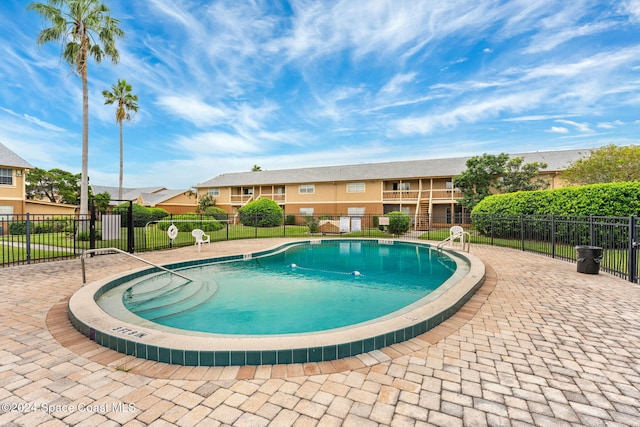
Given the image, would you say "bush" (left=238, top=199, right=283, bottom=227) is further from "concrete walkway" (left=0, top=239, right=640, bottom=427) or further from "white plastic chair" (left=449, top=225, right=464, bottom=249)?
"concrete walkway" (left=0, top=239, right=640, bottom=427)

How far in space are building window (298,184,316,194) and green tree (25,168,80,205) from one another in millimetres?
29676

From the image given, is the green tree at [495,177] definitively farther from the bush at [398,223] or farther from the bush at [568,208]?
the bush at [398,223]

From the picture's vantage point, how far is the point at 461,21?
12711 millimetres

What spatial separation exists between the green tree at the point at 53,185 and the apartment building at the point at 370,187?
669 inches

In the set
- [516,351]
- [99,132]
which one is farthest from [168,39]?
[99,132]

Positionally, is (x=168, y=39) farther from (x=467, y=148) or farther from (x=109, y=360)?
(x=467, y=148)

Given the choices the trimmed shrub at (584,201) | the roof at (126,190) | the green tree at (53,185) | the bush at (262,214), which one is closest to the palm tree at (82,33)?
the bush at (262,214)

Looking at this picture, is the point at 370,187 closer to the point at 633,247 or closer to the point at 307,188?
the point at 307,188

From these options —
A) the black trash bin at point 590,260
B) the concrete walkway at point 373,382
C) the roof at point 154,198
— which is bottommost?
the concrete walkway at point 373,382

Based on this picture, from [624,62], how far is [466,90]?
6641 mm

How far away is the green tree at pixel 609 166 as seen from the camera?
753 inches

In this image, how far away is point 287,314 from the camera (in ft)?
19.8

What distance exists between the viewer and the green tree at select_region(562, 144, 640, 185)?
19125 mm

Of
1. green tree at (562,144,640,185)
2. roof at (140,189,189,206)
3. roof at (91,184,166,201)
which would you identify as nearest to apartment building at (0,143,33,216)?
roof at (140,189,189,206)
